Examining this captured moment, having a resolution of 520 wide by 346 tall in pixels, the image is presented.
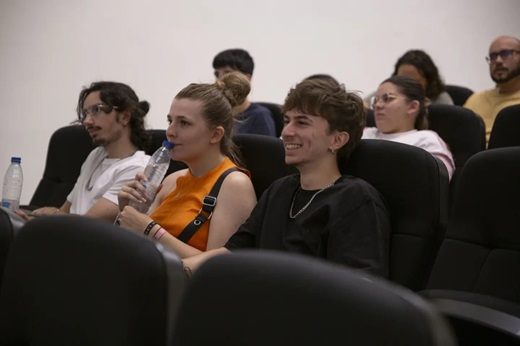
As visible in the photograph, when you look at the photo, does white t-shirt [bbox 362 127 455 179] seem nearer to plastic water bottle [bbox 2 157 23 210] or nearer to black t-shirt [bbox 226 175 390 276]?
black t-shirt [bbox 226 175 390 276]

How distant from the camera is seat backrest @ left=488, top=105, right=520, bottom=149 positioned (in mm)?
2926

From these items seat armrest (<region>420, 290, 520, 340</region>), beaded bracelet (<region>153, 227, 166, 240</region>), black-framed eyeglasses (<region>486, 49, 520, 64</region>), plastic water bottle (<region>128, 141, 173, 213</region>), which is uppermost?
black-framed eyeglasses (<region>486, 49, 520, 64</region>)

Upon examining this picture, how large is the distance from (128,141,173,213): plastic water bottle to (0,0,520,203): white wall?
2.39m

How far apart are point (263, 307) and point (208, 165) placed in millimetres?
1599

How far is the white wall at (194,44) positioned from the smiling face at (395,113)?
1.85 metres

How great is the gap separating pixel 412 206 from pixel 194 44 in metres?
3.19

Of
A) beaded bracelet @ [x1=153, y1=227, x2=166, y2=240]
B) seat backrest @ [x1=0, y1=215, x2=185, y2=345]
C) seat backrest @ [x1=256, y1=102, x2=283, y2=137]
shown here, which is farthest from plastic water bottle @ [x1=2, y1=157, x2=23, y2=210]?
seat backrest @ [x1=0, y1=215, x2=185, y2=345]

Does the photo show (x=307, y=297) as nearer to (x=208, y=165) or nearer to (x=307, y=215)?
(x=307, y=215)

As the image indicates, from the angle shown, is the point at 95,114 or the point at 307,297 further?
the point at 95,114

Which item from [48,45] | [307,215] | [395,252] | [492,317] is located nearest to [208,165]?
[307,215]

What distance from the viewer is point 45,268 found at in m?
1.34

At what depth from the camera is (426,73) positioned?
414 centimetres

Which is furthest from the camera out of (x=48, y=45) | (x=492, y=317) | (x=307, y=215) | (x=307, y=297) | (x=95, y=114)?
(x=48, y=45)

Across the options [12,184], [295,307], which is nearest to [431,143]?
[12,184]
